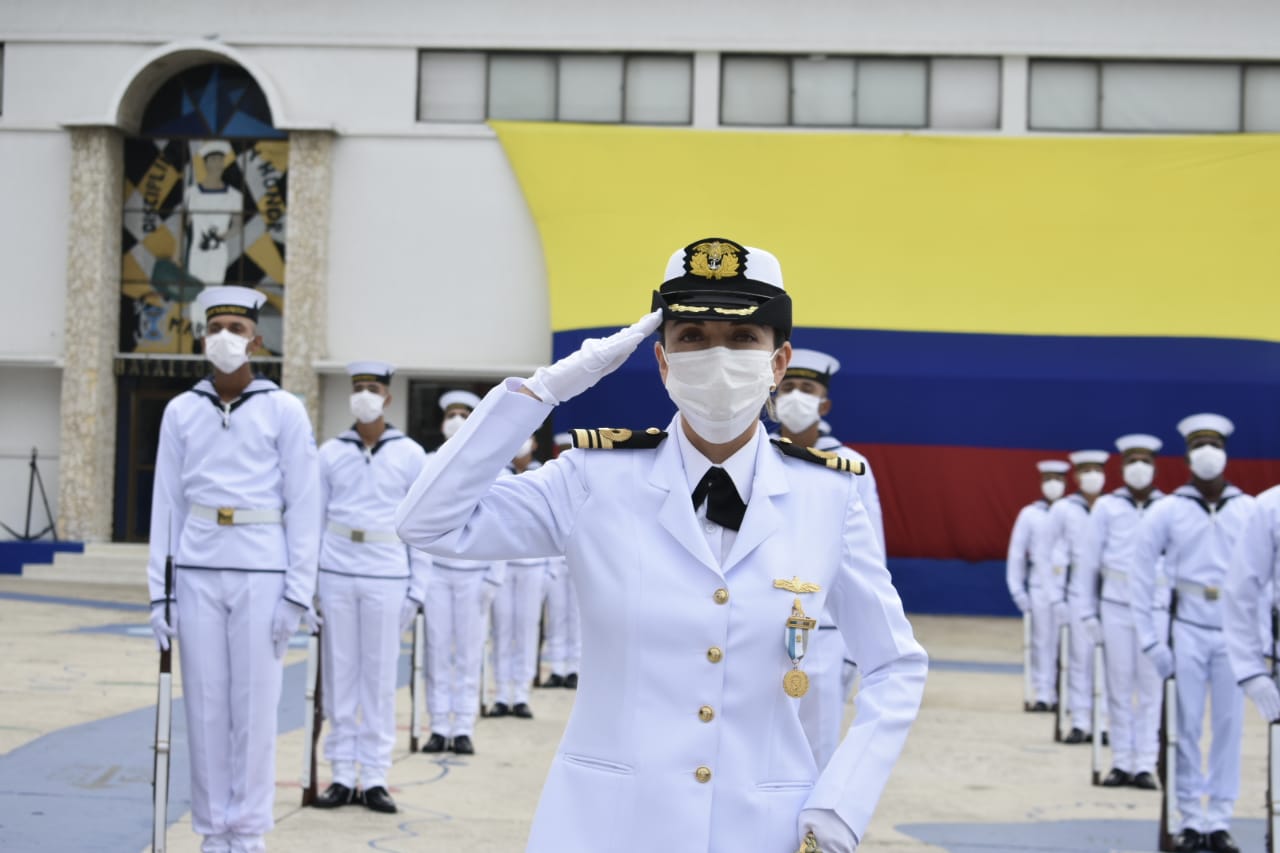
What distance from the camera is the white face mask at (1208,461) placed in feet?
31.7

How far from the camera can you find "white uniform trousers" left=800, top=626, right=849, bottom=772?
705cm

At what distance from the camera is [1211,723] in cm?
909

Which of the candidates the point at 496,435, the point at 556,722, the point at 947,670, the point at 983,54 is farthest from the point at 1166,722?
the point at 983,54

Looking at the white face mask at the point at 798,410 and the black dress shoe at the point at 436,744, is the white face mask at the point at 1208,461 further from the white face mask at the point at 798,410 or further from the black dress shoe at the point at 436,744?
the black dress shoe at the point at 436,744

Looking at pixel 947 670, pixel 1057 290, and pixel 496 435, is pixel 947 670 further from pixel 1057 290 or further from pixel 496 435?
pixel 496 435

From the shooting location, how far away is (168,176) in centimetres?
2683

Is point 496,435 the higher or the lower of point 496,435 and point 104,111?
the lower

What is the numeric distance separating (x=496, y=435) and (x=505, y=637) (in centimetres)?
1059

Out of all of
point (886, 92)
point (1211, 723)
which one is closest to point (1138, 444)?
point (1211, 723)

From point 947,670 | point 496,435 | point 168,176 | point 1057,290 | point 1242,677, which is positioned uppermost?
point 168,176

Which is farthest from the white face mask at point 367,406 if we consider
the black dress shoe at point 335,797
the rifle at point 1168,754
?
the rifle at point 1168,754

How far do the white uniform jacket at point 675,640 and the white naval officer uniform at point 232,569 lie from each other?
4073 mm

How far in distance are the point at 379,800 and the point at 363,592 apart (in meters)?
1.26

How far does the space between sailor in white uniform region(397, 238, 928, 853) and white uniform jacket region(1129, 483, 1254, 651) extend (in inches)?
256
